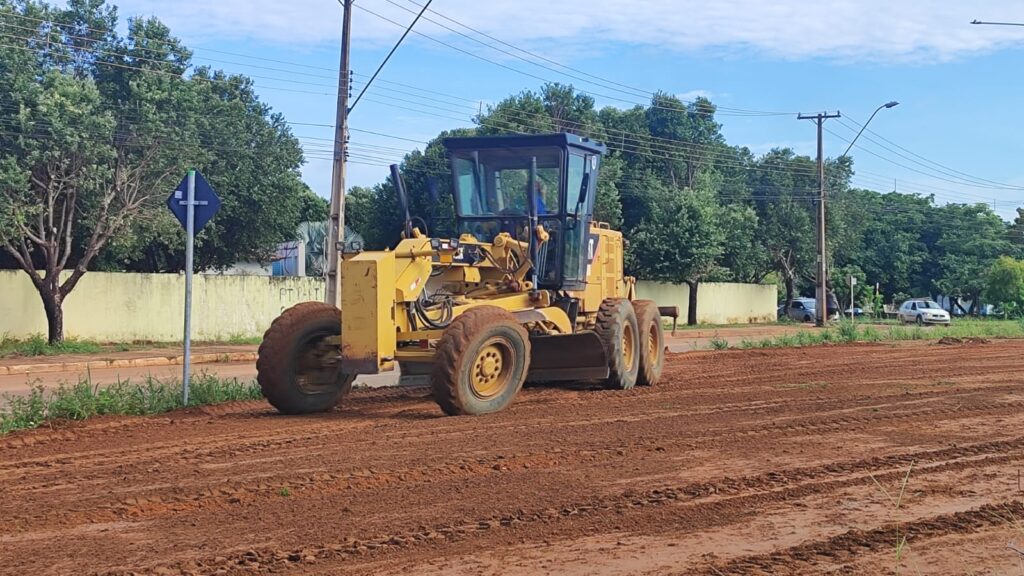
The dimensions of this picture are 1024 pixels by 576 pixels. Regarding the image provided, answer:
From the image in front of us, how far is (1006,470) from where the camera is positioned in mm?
8031

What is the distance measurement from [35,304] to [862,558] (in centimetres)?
2633

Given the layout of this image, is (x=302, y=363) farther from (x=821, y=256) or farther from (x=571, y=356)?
(x=821, y=256)

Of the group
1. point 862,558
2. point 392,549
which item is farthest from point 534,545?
point 862,558

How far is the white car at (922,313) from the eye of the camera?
158ft

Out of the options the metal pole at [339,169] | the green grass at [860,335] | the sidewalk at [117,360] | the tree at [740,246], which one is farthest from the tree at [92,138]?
the tree at [740,246]

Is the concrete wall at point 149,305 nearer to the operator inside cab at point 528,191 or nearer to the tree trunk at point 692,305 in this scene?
the operator inside cab at point 528,191

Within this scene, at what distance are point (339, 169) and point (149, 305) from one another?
1090 cm

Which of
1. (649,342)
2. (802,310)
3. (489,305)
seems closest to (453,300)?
(489,305)

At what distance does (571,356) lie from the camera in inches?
516

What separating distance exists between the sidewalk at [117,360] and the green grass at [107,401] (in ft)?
28.7

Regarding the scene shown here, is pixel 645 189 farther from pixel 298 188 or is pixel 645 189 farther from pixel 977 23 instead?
pixel 977 23

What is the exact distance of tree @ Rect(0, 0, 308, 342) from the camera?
25156 millimetres

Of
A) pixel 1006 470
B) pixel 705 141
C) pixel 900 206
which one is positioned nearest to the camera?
pixel 1006 470

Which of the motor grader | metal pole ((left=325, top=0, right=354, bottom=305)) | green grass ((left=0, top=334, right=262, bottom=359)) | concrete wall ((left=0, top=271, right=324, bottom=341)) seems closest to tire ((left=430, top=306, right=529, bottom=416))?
the motor grader
